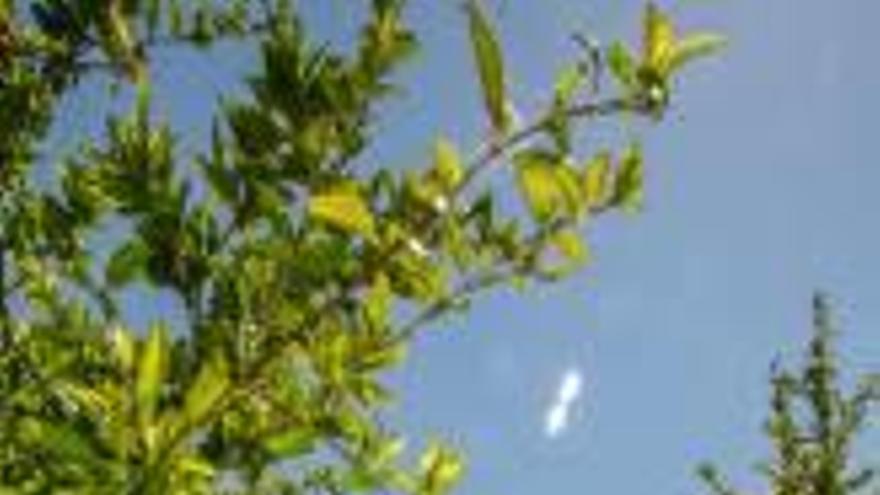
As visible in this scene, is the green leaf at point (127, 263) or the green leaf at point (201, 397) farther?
the green leaf at point (127, 263)

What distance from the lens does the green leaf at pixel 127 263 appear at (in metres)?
3.98

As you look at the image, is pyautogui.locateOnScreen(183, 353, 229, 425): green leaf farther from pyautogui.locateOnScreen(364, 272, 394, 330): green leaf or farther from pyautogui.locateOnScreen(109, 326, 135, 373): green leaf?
pyautogui.locateOnScreen(364, 272, 394, 330): green leaf

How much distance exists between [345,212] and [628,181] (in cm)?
62

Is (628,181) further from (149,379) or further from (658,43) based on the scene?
(149,379)

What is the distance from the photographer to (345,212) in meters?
3.42

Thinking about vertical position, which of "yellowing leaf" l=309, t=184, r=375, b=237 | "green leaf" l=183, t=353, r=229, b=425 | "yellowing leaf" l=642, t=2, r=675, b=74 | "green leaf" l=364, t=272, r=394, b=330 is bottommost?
"green leaf" l=183, t=353, r=229, b=425

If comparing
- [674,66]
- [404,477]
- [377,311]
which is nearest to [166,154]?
[377,311]

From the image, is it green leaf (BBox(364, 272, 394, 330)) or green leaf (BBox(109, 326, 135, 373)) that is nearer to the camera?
green leaf (BBox(109, 326, 135, 373))

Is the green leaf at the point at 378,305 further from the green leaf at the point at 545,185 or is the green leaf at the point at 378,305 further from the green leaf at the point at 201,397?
the green leaf at the point at 201,397

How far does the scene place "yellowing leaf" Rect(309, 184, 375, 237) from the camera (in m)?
3.35

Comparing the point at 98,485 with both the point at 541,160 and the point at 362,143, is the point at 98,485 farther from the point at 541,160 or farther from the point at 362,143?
the point at 362,143

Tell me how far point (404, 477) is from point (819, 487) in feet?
56.2

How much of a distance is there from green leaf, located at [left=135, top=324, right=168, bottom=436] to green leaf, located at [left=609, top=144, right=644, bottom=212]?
1.11 metres

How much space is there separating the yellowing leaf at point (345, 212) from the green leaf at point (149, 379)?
524 millimetres
